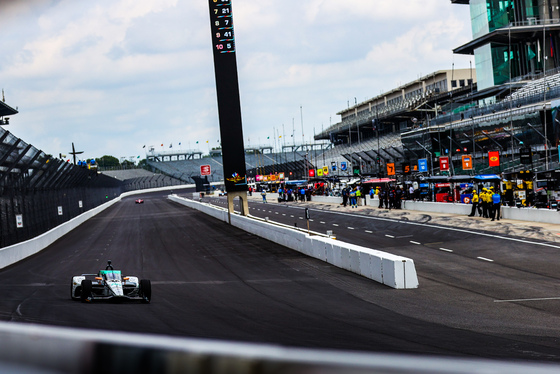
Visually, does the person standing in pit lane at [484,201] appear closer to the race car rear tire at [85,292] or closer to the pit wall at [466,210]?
the pit wall at [466,210]

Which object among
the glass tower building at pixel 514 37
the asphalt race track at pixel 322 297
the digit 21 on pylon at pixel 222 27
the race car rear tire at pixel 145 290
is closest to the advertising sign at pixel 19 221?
the asphalt race track at pixel 322 297

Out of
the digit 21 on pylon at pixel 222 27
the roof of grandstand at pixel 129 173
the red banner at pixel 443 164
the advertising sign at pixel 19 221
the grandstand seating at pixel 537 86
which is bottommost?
the advertising sign at pixel 19 221

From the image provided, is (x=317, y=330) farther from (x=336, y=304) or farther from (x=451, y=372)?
(x=451, y=372)

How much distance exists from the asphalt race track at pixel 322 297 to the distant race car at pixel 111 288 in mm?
299

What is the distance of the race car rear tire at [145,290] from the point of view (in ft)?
43.2

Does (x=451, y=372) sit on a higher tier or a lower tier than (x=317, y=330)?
higher

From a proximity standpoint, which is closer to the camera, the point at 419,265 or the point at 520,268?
the point at 520,268

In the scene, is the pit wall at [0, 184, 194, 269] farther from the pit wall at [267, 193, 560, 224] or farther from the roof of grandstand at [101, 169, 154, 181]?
the roof of grandstand at [101, 169, 154, 181]

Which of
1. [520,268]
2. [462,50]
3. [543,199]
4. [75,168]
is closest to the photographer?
[520,268]

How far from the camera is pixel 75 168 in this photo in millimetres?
42219

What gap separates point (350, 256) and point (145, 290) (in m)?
7.10

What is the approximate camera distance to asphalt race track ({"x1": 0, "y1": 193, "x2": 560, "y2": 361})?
349 inches

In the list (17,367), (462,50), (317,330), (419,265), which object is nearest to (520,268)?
(419,265)

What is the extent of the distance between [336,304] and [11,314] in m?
6.03
